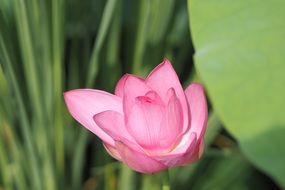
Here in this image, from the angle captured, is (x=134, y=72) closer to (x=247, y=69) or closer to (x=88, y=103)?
(x=88, y=103)

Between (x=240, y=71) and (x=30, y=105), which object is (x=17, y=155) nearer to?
(x=30, y=105)

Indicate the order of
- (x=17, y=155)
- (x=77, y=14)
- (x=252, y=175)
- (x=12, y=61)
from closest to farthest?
1. (x=12, y=61)
2. (x=17, y=155)
3. (x=77, y=14)
4. (x=252, y=175)

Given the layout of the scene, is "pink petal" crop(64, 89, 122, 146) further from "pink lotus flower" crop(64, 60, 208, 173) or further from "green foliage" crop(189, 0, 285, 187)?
"green foliage" crop(189, 0, 285, 187)

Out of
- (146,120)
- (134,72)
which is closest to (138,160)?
(146,120)

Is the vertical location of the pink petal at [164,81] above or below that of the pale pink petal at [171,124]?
above

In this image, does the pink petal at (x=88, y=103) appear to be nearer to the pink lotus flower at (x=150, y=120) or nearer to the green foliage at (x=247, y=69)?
the pink lotus flower at (x=150, y=120)

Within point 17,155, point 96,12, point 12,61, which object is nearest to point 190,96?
point 12,61

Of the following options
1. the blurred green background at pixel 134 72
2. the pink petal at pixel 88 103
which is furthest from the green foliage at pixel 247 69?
the pink petal at pixel 88 103

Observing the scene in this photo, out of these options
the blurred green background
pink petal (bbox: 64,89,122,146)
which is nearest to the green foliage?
the blurred green background
